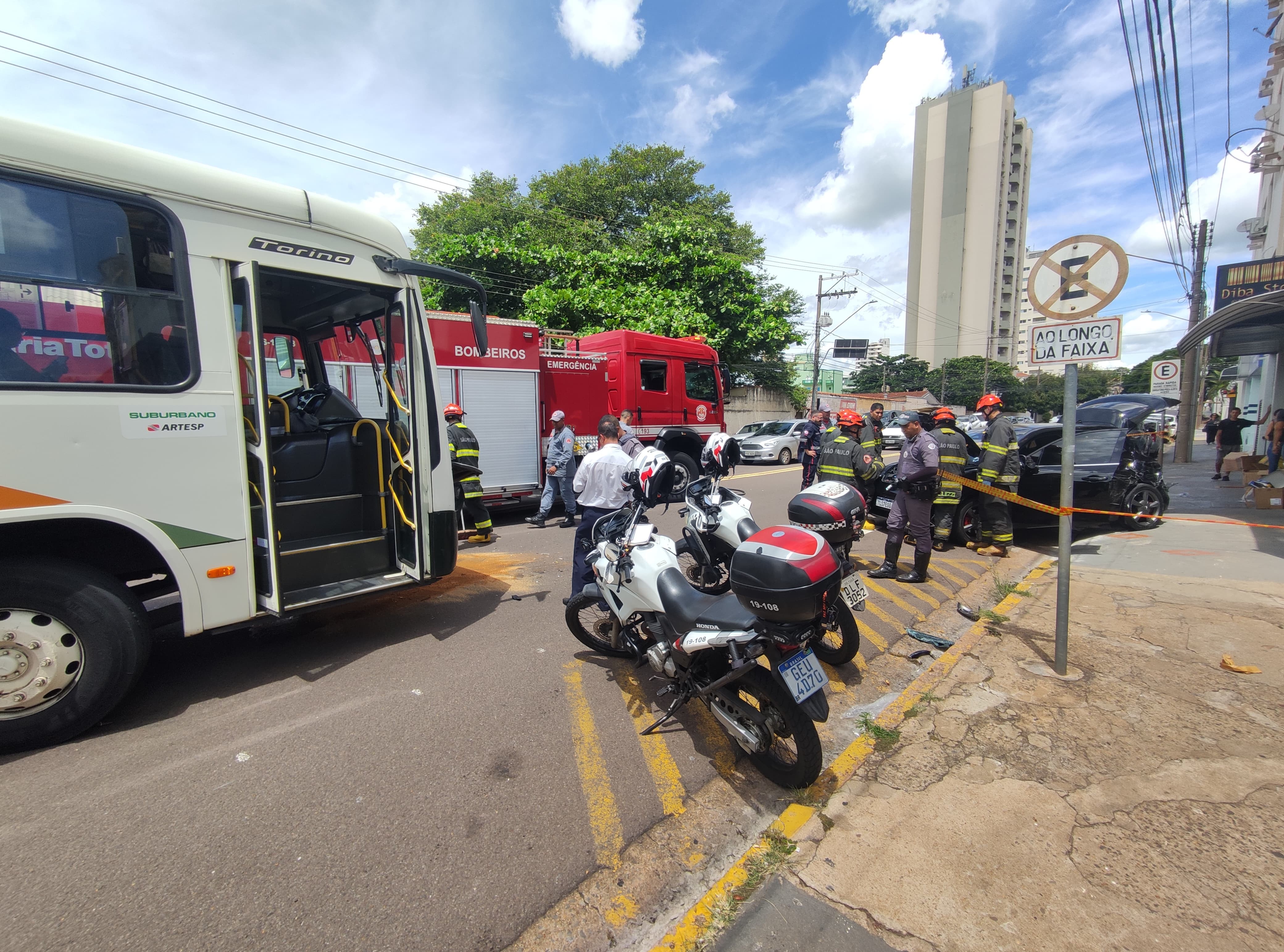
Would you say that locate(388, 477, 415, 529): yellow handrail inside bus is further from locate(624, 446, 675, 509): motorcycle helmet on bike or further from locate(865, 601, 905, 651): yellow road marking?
locate(865, 601, 905, 651): yellow road marking

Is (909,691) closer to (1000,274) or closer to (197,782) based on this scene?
(197,782)

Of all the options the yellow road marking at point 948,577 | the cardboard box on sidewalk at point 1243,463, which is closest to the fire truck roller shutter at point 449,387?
the yellow road marking at point 948,577

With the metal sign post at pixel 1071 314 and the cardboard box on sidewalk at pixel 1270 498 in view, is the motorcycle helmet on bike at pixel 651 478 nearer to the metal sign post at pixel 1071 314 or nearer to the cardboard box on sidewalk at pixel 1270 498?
the metal sign post at pixel 1071 314

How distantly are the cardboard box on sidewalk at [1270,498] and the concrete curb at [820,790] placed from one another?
8284mm

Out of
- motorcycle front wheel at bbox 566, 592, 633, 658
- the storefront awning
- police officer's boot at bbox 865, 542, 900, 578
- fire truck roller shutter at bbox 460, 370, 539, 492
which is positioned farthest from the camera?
fire truck roller shutter at bbox 460, 370, 539, 492

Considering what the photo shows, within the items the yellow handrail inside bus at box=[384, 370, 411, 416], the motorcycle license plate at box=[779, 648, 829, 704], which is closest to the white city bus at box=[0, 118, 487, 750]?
the yellow handrail inside bus at box=[384, 370, 411, 416]

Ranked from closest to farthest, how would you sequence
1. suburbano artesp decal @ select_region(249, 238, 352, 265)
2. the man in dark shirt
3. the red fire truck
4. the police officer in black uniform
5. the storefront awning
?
suburbano artesp decal @ select_region(249, 238, 352, 265)
the police officer in black uniform
the red fire truck
the storefront awning
the man in dark shirt

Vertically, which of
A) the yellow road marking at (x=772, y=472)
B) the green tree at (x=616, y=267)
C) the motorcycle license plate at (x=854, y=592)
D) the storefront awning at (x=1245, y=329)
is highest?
the green tree at (x=616, y=267)

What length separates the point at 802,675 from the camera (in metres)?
2.55

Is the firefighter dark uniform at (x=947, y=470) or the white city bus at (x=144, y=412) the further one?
the firefighter dark uniform at (x=947, y=470)

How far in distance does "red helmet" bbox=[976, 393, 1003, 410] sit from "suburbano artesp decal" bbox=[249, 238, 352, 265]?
262 inches

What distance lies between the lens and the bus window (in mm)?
2773

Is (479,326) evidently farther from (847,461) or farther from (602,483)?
(847,461)

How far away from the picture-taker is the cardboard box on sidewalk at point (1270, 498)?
8.99 meters
